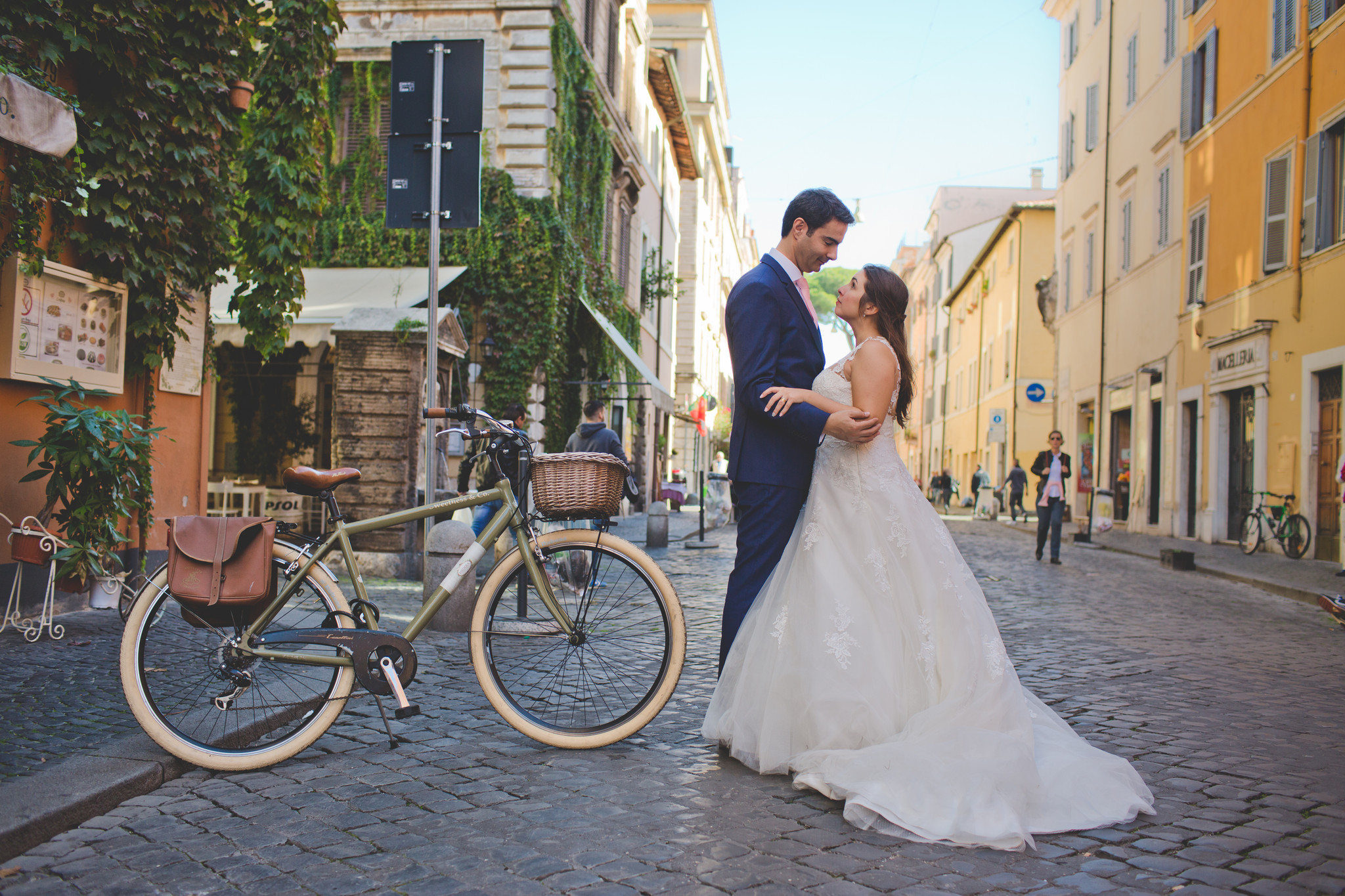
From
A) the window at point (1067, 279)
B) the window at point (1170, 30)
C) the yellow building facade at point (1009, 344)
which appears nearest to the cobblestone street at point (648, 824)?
the window at point (1170, 30)

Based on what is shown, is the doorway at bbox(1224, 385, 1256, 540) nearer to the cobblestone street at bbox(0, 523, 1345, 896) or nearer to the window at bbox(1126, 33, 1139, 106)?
the window at bbox(1126, 33, 1139, 106)

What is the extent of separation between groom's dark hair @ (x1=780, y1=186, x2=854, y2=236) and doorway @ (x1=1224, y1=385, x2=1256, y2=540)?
15.4m

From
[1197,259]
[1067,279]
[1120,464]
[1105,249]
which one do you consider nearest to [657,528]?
[1197,259]

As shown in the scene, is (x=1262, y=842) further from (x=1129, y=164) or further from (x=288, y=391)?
(x=1129, y=164)

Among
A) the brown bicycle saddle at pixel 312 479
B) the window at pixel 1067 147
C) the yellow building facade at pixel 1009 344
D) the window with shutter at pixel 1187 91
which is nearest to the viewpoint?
the brown bicycle saddle at pixel 312 479

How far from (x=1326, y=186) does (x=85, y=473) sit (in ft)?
49.8

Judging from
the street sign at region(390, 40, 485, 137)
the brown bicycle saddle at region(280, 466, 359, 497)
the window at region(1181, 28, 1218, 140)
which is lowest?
the brown bicycle saddle at region(280, 466, 359, 497)

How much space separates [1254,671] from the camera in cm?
589

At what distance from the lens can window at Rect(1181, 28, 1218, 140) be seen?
18953 mm

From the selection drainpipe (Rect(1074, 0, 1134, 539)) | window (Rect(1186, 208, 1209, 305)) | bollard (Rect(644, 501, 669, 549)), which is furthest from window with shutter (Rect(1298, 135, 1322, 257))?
drainpipe (Rect(1074, 0, 1134, 539))

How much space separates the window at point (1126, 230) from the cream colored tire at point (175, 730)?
922 inches

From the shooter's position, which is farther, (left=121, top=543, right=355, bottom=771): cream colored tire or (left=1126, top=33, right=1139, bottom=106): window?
(left=1126, top=33, right=1139, bottom=106): window

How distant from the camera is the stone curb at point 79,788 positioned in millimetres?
2846

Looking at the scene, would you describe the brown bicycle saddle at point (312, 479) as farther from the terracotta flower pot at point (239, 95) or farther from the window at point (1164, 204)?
the window at point (1164, 204)
